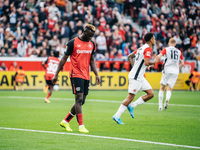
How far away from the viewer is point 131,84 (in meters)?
10.7

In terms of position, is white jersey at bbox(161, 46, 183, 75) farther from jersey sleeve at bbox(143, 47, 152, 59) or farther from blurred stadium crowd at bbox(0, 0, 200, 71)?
blurred stadium crowd at bbox(0, 0, 200, 71)

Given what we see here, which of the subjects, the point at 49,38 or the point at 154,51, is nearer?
the point at 49,38

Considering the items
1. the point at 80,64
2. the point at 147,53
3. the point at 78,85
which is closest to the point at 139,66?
the point at 147,53

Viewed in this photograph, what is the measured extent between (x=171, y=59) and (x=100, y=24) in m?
15.3

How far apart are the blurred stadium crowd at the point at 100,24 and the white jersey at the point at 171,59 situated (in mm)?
13243

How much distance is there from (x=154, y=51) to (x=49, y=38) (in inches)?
316

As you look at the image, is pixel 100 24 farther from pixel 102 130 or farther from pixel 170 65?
pixel 102 130

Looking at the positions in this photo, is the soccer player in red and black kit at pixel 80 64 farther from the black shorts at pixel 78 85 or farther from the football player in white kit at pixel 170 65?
the football player in white kit at pixel 170 65

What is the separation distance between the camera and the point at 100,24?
96.2ft

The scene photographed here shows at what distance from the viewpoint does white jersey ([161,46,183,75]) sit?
14.5 m

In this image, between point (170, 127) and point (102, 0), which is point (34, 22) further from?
point (170, 127)

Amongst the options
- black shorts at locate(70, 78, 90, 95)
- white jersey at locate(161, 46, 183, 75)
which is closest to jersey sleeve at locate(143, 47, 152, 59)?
black shorts at locate(70, 78, 90, 95)

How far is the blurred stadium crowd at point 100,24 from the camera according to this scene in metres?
26.8

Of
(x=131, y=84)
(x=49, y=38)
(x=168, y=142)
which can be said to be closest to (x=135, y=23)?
(x=49, y=38)
